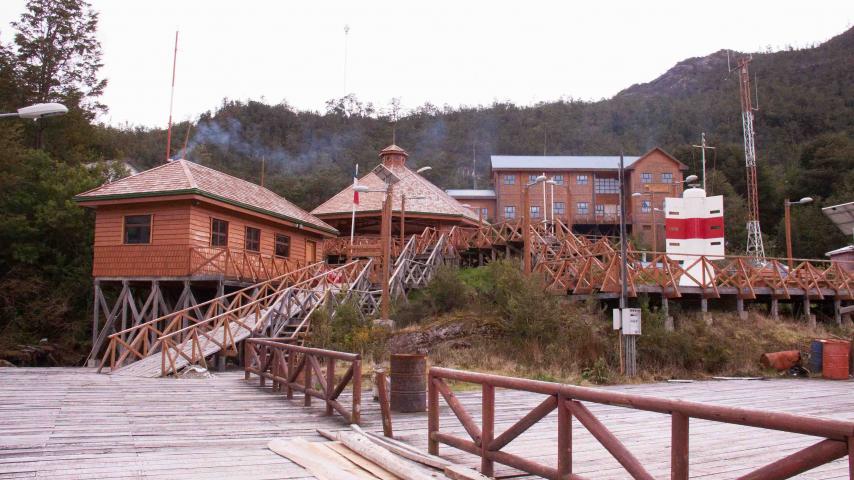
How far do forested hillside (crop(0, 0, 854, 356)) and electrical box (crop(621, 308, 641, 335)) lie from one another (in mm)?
22232

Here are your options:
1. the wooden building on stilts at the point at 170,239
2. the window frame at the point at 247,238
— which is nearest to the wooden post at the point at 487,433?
the wooden building on stilts at the point at 170,239

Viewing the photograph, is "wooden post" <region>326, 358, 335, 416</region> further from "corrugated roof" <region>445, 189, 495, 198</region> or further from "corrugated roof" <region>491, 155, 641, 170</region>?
"corrugated roof" <region>445, 189, 495, 198</region>

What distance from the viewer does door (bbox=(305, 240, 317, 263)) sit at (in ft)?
97.9

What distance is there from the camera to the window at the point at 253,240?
25484mm

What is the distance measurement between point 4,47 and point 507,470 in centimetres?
3895

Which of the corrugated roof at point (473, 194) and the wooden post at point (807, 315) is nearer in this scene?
the wooden post at point (807, 315)

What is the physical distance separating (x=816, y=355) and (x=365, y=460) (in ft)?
54.1

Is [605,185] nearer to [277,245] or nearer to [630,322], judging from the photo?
[277,245]

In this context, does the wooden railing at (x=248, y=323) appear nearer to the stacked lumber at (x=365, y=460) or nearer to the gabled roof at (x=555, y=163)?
the stacked lumber at (x=365, y=460)

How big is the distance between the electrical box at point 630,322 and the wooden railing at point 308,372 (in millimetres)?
7841

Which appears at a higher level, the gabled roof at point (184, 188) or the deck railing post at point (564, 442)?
the gabled roof at point (184, 188)

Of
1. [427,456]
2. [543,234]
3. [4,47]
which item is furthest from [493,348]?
[4,47]

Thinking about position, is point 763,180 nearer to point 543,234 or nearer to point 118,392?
point 543,234

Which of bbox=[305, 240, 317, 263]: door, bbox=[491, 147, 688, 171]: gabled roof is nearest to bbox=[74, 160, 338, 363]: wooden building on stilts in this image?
bbox=[305, 240, 317, 263]: door
